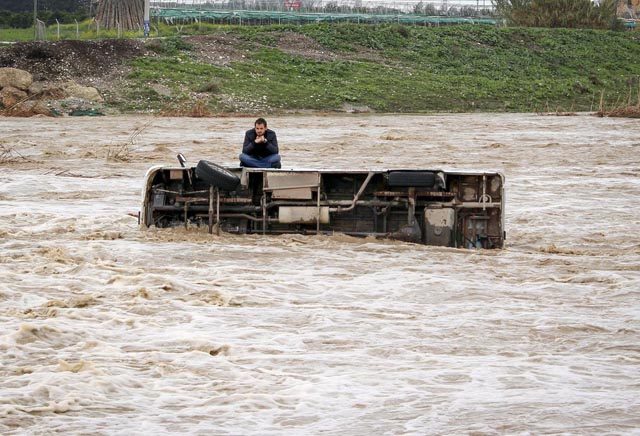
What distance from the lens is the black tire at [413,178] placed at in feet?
48.8

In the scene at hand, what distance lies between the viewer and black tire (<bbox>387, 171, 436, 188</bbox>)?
14.9 meters

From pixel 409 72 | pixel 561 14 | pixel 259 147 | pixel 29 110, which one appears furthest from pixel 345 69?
pixel 259 147

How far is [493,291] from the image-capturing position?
13.1 m

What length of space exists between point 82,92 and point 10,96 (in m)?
2.57

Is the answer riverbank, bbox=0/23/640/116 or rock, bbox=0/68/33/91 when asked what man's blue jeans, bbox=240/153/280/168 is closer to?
riverbank, bbox=0/23/640/116

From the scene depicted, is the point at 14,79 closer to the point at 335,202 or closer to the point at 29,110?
the point at 29,110

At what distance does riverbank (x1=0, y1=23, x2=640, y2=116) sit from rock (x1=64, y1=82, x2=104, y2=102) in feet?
1.82

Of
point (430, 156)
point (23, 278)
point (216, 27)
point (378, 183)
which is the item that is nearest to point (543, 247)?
point (378, 183)

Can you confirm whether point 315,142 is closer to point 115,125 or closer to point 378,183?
point 115,125

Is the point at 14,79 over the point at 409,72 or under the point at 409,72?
under

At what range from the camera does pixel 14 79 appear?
46.2 meters

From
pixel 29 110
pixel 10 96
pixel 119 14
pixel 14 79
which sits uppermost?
pixel 119 14

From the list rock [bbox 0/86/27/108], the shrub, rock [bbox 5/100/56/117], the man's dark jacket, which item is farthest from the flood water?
the shrub

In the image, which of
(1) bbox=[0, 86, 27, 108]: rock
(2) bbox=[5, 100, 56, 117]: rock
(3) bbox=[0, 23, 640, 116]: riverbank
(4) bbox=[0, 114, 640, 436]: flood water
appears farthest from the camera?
(3) bbox=[0, 23, 640, 116]: riverbank
